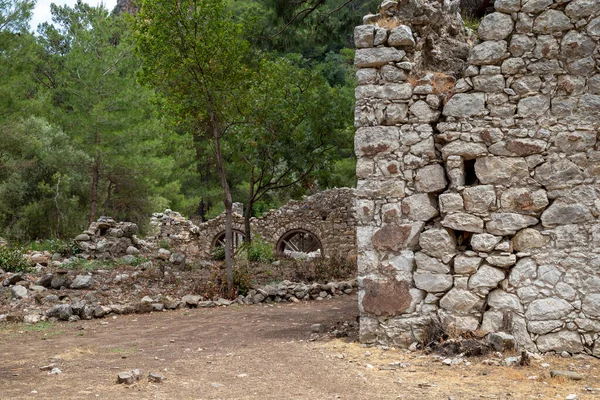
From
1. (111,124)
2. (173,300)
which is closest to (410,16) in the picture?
(173,300)

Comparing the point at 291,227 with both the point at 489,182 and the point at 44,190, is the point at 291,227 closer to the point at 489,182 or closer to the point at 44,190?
the point at 44,190

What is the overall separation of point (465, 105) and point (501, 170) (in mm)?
723

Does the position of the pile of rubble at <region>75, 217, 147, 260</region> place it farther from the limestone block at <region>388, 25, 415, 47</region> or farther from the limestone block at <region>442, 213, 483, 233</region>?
the limestone block at <region>442, 213, 483, 233</region>

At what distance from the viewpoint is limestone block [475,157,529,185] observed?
20.1ft

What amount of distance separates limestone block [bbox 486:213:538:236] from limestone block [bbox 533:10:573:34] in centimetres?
175

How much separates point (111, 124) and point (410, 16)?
16.3 m

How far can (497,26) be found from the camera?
246 inches

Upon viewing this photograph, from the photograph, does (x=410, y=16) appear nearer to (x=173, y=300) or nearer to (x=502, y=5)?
(x=502, y=5)

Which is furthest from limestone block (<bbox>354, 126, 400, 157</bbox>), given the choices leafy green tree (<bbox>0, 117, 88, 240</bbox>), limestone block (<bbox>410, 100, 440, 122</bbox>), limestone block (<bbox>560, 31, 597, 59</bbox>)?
leafy green tree (<bbox>0, 117, 88, 240</bbox>)

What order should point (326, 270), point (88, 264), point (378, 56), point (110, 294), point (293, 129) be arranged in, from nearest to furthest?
point (378, 56), point (110, 294), point (326, 270), point (88, 264), point (293, 129)

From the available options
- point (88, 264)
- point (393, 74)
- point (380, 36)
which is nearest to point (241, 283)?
point (88, 264)

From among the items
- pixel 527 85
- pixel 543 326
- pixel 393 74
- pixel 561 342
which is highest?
pixel 393 74

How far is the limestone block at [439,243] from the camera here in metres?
6.29

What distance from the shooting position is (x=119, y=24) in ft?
94.2
